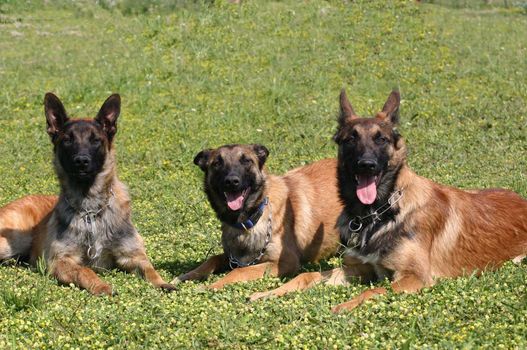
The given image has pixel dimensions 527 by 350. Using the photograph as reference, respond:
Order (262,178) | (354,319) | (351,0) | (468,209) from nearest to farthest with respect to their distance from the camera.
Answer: (354,319), (468,209), (262,178), (351,0)

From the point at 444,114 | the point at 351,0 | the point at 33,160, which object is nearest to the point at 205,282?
the point at 33,160

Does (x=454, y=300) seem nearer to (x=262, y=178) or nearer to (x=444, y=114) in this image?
(x=262, y=178)

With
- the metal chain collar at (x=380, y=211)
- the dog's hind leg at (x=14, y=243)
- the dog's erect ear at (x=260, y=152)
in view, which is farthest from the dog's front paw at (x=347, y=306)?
the dog's hind leg at (x=14, y=243)

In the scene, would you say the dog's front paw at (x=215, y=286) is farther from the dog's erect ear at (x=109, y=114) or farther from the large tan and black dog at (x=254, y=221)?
the dog's erect ear at (x=109, y=114)

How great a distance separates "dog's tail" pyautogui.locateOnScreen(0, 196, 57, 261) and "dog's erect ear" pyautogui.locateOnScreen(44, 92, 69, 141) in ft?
3.53

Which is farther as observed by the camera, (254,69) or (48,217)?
(254,69)

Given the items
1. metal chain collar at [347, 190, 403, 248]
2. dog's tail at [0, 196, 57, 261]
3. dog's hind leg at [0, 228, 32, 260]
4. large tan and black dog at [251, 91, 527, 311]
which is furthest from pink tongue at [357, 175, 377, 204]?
dog's hind leg at [0, 228, 32, 260]

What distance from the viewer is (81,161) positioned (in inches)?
313

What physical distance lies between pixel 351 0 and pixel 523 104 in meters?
7.45

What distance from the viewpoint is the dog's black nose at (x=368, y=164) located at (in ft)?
22.8

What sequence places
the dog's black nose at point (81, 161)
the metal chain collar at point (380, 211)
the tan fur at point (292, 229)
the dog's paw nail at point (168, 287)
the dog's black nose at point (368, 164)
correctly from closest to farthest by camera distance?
the dog's black nose at point (368, 164) < the metal chain collar at point (380, 211) < the dog's paw nail at point (168, 287) < the dog's black nose at point (81, 161) < the tan fur at point (292, 229)

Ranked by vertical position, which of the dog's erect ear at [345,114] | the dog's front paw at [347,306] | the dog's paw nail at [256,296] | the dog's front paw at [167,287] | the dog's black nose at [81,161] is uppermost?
the dog's erect ear at [345,114]

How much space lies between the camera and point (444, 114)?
1443 centimetres

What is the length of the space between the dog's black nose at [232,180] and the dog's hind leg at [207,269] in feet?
2.80
